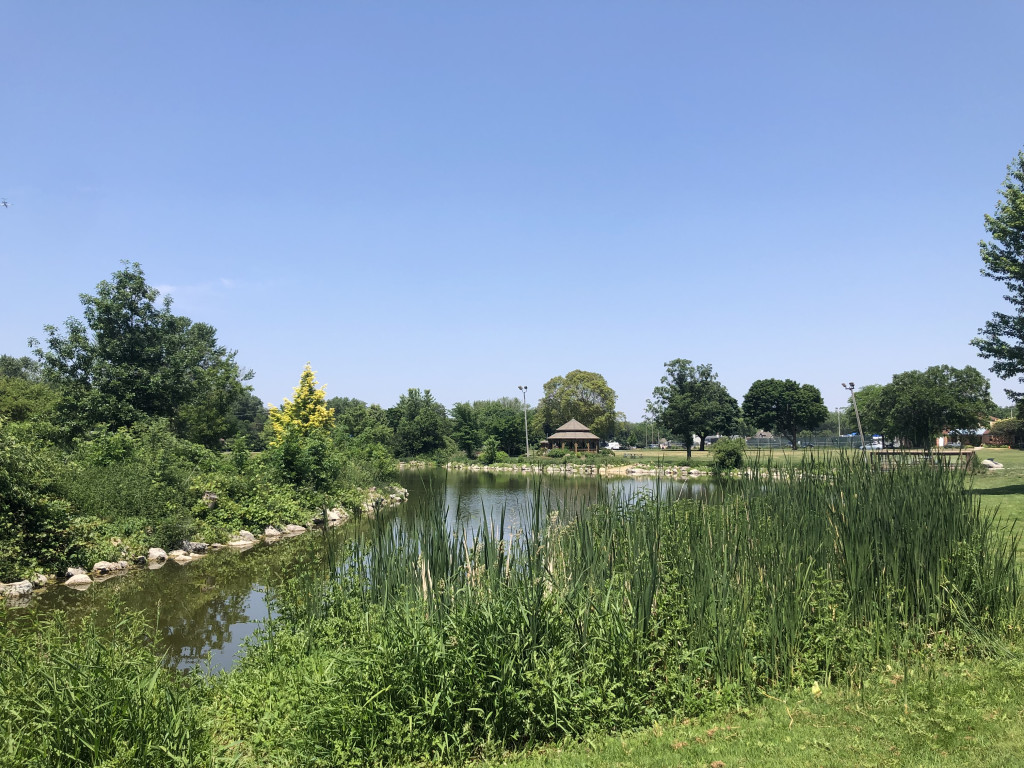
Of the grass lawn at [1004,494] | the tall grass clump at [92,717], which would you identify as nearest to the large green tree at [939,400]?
the grass lawn at [1004,494]

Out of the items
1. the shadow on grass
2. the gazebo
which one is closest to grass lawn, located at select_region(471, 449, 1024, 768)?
the shadow on grass

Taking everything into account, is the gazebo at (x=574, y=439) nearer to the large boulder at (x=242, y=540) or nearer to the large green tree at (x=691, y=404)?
the large green tree at (x=691, y=404)

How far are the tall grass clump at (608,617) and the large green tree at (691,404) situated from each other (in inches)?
1520

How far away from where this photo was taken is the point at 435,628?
4105 mm

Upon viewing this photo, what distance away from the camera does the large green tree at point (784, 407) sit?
2184 inches

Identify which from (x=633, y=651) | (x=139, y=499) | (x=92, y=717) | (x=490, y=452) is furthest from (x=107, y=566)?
(x=490, y=452)

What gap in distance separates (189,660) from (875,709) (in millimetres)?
6433

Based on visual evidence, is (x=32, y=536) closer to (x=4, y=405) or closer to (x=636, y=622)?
(x=636, y=622)

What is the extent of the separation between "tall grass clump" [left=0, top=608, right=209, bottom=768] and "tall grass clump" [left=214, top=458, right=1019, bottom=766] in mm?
508

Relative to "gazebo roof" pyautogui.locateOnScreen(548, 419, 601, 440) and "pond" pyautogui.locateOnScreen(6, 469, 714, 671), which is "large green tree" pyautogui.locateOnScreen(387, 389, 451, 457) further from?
"pond" pyautogui.locateOnScreen(6, 469, 714, 671)

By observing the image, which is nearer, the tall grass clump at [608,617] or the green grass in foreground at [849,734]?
the green grass in foreground at [849,734]

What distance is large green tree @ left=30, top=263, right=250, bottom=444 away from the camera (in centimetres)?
2062

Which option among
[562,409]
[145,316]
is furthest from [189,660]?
[562,409]

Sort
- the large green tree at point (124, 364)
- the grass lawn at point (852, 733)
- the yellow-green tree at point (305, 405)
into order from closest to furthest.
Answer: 1. the grass lawn at point (852, 733)
2. the large green tree at point (124, 364)
3. the yellow-green tree at point (305, 405)
